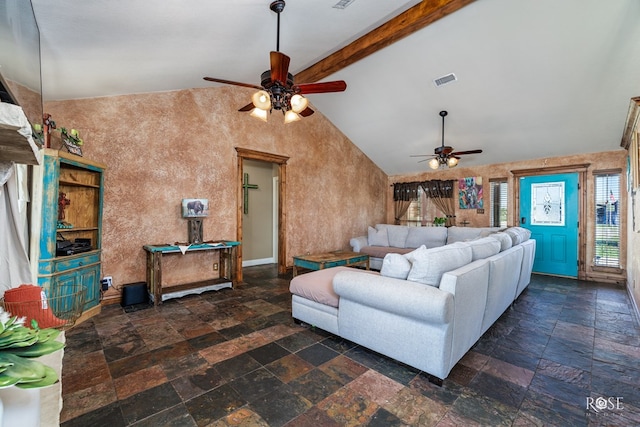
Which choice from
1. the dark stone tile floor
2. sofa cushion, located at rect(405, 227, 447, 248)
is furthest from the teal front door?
the dark stone tile floor

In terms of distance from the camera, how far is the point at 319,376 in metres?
2.07

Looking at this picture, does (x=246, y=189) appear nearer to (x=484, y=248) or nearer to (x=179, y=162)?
(x=179, y=162)

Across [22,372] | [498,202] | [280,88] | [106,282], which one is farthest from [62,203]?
[498,202]

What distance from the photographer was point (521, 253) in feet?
11.8

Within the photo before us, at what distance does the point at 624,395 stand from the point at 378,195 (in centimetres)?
630

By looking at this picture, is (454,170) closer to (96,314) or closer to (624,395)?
(624,395)

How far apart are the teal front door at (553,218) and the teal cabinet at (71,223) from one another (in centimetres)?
744

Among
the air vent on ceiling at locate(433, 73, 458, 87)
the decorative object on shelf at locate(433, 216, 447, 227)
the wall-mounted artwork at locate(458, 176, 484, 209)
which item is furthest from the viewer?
the decorative object on shelf at locate(433, 216, 447, 227)

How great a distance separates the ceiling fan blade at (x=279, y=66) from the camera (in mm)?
2447

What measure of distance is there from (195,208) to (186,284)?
114 cm

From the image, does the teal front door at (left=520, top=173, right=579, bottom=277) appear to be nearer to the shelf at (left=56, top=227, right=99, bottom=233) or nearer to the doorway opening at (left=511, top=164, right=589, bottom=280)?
the doorway opening at (left=511, top=164, right=589, bottom=280)

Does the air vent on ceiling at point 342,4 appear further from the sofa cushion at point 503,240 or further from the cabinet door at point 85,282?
the cabinet door at point 85,282

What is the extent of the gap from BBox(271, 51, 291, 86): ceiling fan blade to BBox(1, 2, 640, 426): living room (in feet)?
6.57

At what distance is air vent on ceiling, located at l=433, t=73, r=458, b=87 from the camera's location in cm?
432
